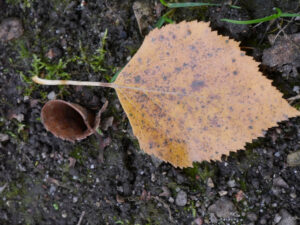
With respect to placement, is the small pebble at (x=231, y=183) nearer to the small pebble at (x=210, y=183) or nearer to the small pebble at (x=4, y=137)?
the small pebble at (x=210, y=183)

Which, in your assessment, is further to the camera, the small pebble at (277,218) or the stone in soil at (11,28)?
the stone in soil at (11,28)

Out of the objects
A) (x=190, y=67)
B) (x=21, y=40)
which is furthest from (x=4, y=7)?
(x=190, y=67)

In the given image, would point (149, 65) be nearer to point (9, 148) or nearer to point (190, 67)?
point (190, 67)

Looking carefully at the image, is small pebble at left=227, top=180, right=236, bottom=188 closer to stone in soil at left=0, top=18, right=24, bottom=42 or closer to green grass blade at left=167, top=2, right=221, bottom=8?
green grass blade at left=167, top=2, right=221, bottom=8

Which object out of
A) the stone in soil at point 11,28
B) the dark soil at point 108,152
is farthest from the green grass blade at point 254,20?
the stone in soil at point 11,28

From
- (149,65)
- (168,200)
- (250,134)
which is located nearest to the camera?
(250,134)

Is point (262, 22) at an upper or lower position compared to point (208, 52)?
upper

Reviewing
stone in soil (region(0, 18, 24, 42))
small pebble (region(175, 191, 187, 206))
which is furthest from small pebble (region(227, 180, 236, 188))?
stone in soil (region(0, 18, 24, 42))

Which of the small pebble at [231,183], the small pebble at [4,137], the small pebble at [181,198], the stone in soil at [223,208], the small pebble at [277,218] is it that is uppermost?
the small pebble at [231,183]
